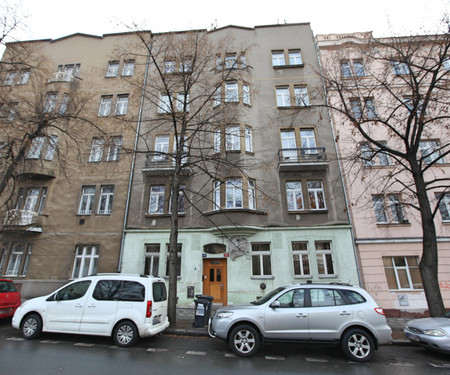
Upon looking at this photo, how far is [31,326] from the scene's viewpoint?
7105 millimetres

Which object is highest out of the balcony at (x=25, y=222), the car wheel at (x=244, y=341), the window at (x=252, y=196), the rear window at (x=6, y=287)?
the window at (x=252, y=196)

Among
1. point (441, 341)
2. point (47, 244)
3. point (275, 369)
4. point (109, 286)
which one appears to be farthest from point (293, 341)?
point (47, 244)

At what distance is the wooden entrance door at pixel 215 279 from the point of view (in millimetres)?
12538

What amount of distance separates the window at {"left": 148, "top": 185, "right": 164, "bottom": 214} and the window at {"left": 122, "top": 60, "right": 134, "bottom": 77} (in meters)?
10.0

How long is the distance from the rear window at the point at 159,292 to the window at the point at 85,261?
774 centimetres

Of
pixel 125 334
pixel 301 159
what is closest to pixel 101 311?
pixel 125 334

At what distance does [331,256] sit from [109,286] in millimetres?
10807

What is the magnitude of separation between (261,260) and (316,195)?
16.5 feet

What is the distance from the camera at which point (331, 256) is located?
12.8m

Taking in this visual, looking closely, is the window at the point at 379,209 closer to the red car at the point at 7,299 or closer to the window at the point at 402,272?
the window at the point at 402,272

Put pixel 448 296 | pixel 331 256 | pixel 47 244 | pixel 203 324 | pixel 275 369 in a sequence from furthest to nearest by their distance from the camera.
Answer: pixel 47 244
pixel 331 256
pixel 448 296
pixel 203 324
pixel 275 369

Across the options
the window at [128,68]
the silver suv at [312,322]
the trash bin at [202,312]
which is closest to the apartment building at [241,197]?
the trash bin at [202,312]

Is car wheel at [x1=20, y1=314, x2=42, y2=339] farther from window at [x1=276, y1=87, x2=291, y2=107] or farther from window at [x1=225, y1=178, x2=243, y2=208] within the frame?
window at [x1=276, y1=87, x2=291, y2=107]

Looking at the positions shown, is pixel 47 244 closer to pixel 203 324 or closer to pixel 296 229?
pixel 203 324
